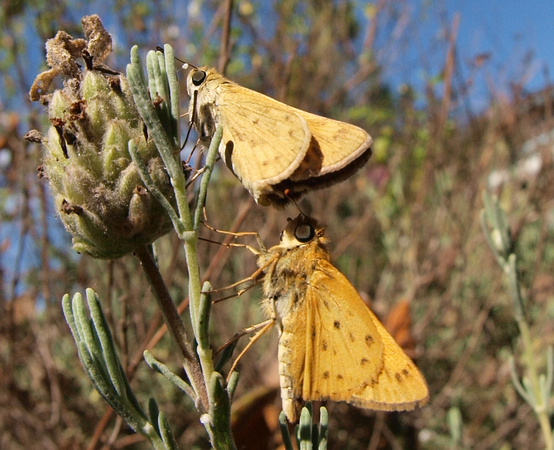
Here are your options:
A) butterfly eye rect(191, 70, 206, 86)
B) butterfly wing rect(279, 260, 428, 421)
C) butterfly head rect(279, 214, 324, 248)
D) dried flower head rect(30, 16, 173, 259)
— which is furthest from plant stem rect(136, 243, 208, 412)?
butterfly eye rect(191, 70, 206, 86)

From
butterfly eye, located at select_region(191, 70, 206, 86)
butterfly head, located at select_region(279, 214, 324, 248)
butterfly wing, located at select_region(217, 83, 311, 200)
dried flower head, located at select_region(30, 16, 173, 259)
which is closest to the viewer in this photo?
dried flower head, located at select_region(30, 16, 173, 259)

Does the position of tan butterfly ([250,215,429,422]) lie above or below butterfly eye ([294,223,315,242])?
below

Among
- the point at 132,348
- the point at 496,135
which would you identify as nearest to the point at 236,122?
the point at 132,348

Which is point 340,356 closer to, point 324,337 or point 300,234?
point 324,337

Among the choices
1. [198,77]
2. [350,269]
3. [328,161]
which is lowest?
[350,269]

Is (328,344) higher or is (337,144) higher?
(337,144)

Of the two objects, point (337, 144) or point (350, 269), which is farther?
point (350, 269)

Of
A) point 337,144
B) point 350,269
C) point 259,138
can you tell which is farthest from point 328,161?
point 350,269

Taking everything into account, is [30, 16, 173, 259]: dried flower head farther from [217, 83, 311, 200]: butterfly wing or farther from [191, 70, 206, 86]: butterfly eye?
[191, 70, 206, 86]: butterfly eye
